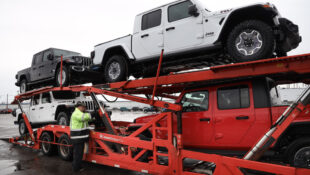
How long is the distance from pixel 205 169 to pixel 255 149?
45.0 inches

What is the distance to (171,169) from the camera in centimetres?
412

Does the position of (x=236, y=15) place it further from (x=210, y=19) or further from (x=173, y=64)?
(x=173, y=64)

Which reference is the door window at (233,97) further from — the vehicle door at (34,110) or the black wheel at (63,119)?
the vehicle door at (34,110)

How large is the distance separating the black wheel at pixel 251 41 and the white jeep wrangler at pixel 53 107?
5381 mm

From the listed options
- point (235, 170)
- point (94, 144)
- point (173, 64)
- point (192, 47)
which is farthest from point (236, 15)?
point (94, 144)

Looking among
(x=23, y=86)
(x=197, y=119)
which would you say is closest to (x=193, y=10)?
(x=197, y=119)

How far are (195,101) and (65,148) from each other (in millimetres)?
4139

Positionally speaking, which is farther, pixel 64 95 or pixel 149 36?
pixel 64 95

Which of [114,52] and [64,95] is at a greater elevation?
[114,52]

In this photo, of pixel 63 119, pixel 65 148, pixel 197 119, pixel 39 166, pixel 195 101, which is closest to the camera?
pixel 197 119

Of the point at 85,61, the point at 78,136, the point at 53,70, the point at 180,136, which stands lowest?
the point at 78,136

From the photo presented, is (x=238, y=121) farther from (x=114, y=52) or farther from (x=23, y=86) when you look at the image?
(x=23, y=86)

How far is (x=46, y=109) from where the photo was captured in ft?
26.5

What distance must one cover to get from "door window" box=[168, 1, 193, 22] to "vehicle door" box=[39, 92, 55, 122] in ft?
17.1
